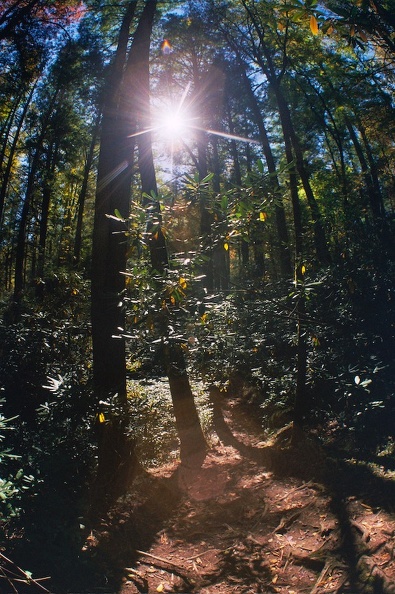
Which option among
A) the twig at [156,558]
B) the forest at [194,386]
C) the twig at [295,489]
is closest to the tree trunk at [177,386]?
the forest at [194,386]

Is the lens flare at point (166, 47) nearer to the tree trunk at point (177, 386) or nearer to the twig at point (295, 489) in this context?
the tree trunk at point (177, 386)

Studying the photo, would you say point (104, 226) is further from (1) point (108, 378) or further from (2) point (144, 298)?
(2) point (144, 298)

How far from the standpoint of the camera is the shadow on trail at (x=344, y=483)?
10.2ft

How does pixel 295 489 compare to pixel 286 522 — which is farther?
pixel 295 489

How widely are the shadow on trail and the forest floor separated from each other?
0.01 m

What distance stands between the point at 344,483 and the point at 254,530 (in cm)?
120

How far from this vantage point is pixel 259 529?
14.0 ft

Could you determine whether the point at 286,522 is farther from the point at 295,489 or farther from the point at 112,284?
the point at 112,284

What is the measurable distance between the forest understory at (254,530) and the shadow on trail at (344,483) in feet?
0.04

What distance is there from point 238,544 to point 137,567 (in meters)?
1.03

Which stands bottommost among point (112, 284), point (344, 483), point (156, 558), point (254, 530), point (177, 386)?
point (156, 558)

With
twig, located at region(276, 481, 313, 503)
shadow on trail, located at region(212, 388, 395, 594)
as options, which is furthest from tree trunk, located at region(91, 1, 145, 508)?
shadow on trail, located at region(212, 388, 395, 594)

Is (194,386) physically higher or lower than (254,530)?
higher

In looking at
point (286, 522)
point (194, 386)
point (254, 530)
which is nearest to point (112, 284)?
point (254, 530)
